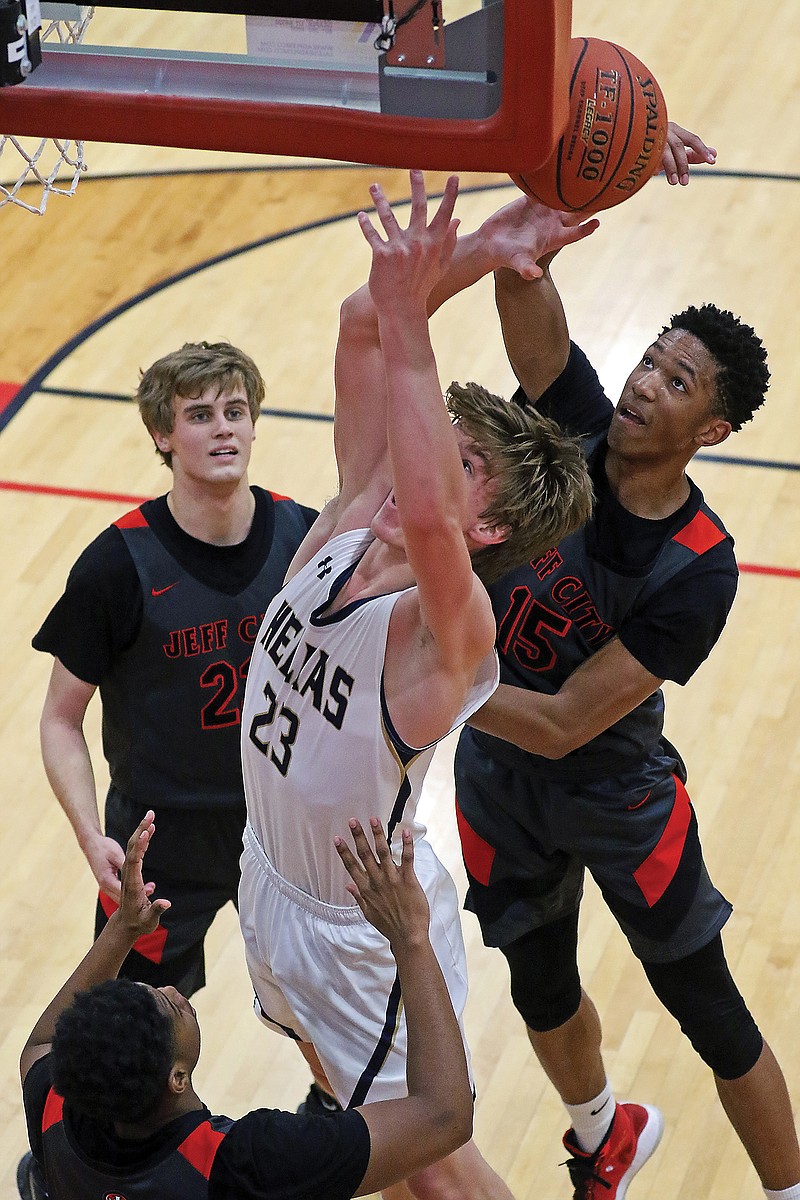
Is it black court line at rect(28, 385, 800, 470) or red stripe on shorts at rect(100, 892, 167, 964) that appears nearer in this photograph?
red stripe on shorts at rect(100, 892, 167, 964)

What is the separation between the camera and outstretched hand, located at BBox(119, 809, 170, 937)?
9.02 ft

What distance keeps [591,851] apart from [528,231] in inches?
54.9

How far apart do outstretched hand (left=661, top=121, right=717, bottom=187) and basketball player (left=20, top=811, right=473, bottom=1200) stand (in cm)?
148

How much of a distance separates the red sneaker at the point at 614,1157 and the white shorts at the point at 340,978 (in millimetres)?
993

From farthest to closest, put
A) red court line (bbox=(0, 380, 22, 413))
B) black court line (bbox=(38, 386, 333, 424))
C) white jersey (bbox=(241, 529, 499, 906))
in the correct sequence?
red court line (bbox=(0, 380, 22, 413)) → black court line (bbox=(38, 386, 333, 424)) → white jersey (bbox=(241, 529, 499, 906))

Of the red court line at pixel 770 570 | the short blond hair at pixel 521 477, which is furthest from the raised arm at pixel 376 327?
the red court line at pixel 770 570

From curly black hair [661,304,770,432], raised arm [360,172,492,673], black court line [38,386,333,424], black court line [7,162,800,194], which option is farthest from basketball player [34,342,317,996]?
black court line [7,162,800,194]

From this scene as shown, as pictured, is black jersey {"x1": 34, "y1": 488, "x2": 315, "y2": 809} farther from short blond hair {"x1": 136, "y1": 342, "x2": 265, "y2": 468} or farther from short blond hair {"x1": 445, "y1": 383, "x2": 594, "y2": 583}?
short blond hair {"x1": 445, "y1": 383, "x2": 594, "y2": 583}

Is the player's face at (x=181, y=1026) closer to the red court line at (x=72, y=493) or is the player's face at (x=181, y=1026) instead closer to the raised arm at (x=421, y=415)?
the raised arm at (x=421, y=415)

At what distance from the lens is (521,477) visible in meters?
2.80

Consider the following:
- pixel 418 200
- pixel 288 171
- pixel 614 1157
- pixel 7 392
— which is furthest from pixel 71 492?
pixel 418 200

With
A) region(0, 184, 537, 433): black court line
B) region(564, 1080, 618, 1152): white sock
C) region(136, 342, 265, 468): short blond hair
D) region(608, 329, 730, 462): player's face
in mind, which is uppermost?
region(0, 184, 537, 433): black court line

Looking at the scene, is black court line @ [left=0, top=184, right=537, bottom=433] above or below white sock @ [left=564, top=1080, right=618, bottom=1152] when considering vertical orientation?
above

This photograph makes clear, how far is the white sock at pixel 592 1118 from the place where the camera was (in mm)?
3951
